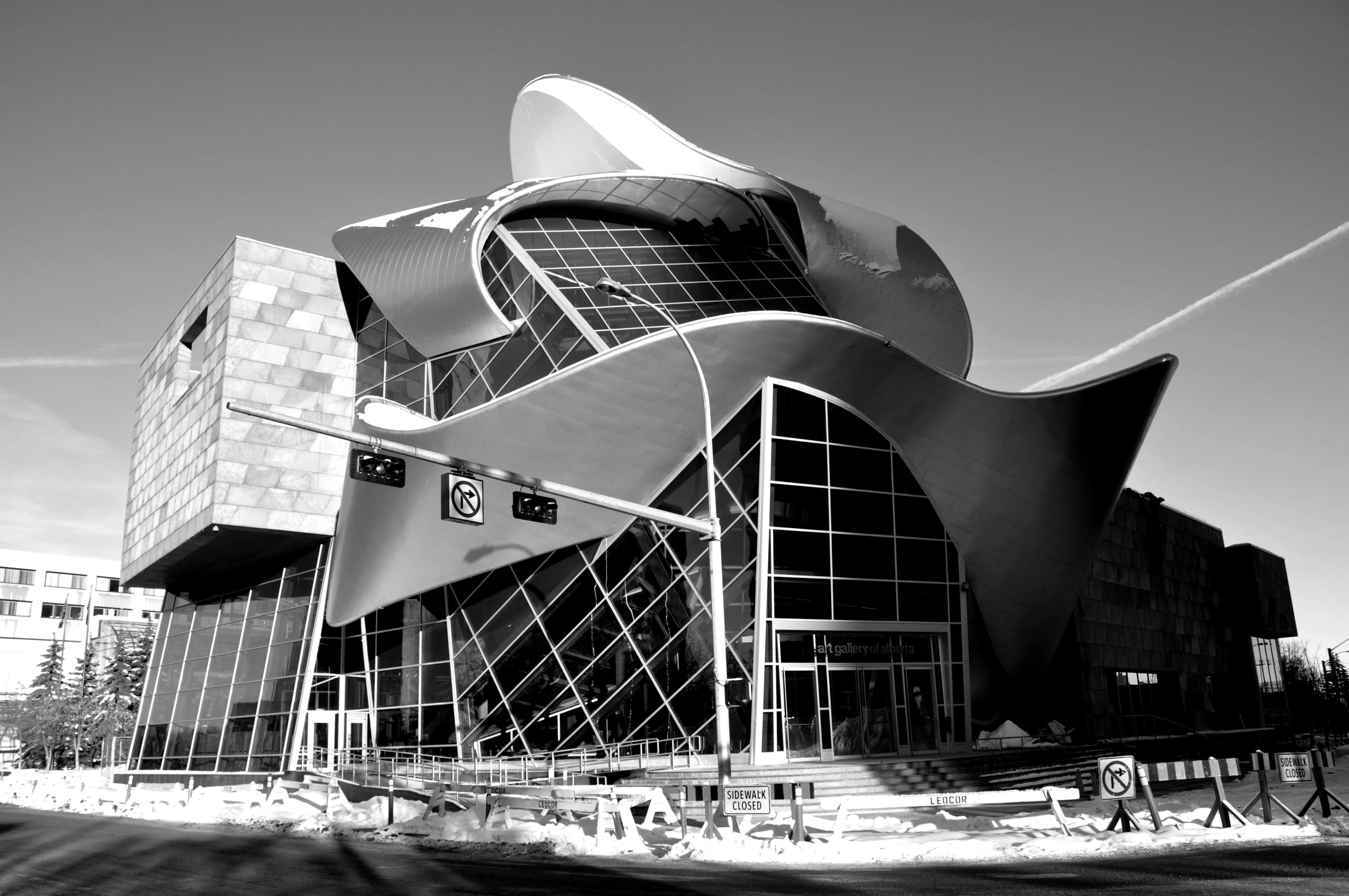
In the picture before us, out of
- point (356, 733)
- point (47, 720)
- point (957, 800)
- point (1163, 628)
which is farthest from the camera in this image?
point (47, 720)

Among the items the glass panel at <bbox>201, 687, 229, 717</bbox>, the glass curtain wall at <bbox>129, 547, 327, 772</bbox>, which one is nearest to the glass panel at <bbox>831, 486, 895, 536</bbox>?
the glass curtain wall at <bbox>129, 547, 327, 772</bbox>

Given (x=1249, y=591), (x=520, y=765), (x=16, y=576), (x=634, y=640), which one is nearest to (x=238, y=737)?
(x=520, y=765)

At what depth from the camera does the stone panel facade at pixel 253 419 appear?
3362 centimetres

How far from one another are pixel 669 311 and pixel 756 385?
5.74 meters

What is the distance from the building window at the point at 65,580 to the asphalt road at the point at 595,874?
99814 millimetres

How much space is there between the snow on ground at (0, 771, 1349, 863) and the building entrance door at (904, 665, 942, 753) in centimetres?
738

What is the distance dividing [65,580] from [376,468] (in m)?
104

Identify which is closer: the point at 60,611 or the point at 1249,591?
the point at 1249,591

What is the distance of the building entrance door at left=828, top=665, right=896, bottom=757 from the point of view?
2855 centimetres

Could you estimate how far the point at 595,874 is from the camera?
41.7 feet

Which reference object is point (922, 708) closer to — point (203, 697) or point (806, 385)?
point (806, 385)

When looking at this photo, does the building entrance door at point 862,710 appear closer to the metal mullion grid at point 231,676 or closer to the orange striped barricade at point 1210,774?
the orange striped barricade at point 1210,774

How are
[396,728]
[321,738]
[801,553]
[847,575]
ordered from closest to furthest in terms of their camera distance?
[801,553] < [847,575] < [396,728] < [321,738]

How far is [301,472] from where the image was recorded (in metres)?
34.4
